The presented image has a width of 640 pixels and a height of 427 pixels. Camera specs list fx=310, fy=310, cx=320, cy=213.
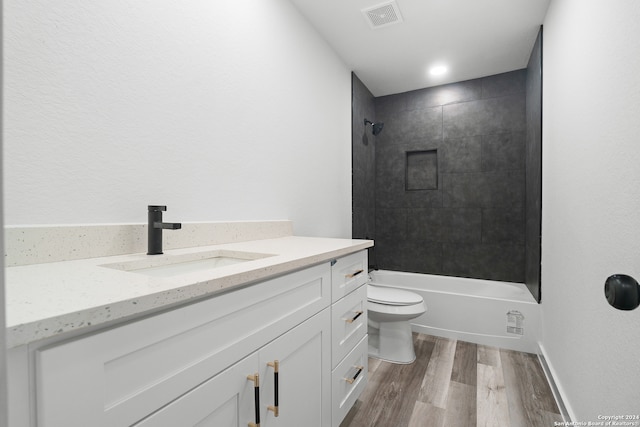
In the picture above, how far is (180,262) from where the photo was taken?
110 centimetres

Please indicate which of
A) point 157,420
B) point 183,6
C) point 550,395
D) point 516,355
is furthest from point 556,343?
point 183,6

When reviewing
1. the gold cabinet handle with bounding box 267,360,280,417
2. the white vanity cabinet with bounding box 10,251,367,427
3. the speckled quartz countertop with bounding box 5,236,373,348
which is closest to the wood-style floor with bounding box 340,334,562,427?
the white vanity cabinet with bounding box 10,251,367,427

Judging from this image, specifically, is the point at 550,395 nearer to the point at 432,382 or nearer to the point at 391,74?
the point at 432,382

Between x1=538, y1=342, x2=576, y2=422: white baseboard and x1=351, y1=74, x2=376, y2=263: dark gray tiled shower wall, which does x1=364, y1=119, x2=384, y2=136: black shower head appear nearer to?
x1=351, y1=74, x2=376, y2=263: dark gray tiled shower wall

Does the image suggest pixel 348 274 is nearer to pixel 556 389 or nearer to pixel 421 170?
pixel 556 389

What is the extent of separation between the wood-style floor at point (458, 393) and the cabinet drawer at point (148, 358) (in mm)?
1032

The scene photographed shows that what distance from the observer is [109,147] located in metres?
1.02

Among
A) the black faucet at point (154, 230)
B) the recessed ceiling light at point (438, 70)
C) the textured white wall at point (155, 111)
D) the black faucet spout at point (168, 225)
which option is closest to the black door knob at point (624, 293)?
the black faucet spout at point (168, 225)

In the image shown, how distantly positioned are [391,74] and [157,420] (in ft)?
10.1

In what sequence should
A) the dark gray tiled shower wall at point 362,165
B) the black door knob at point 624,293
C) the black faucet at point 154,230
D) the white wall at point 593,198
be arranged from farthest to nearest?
the dark gray tiled shower wall at point 362,165 < the black faucet at point 154,230 < the white wall at point 593,198 < the black door knob at point 624,293

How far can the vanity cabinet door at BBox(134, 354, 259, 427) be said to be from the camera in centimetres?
63

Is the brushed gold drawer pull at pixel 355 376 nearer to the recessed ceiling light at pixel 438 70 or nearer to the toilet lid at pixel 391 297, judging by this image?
the toilet lid at pixel 391 297

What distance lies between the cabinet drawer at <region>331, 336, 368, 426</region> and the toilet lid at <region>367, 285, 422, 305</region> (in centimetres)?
58

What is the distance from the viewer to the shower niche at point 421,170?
322 centimetres
